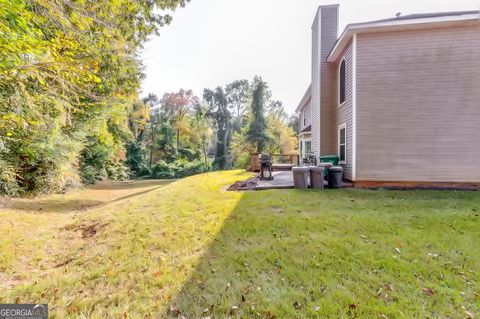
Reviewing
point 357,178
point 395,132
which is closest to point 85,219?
point 357,178

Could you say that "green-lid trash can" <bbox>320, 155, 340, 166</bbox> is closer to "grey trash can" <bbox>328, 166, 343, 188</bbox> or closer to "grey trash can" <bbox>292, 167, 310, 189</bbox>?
"grey trash can" <bbox>328, 166, 343, 188</bbox>

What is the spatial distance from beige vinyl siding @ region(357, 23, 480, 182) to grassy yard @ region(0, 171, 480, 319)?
136 centimetres

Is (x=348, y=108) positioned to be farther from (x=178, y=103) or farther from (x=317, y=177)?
(x=178, y=103)

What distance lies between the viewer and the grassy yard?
2621mm

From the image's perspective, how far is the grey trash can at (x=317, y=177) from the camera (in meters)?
7.32

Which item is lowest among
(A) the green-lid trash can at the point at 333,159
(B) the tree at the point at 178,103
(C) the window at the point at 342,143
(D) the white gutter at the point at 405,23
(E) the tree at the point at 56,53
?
(A) the green-lid trash can at the point at 333,159

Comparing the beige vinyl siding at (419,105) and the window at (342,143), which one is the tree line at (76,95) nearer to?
the beige vinyl siding at (419,105)

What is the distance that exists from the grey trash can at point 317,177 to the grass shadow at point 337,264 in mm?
1906

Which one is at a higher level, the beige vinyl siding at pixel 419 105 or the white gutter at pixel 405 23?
the white gutter at pixel 405 23

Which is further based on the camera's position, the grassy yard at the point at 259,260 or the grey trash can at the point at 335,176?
the grey trash can at the point at 335,176

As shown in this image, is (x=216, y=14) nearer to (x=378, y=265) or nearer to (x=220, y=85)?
(x=378, y=265)

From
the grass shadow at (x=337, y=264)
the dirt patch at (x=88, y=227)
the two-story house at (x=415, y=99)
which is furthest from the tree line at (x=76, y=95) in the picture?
the two-story house at (x=415, y=99)

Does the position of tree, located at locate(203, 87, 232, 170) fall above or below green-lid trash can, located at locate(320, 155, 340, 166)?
above

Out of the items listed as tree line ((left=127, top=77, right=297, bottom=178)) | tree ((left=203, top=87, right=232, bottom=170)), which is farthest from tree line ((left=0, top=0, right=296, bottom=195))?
tree ((left=203, top=87, right=232, bottom=170))
